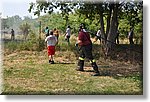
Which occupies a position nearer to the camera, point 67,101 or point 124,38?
point 67,101

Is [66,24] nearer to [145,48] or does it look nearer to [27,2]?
[27,2]

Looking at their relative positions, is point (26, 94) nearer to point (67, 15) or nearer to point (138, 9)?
point (67, 15)

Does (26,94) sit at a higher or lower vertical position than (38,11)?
lower

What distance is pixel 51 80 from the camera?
4695 millimetres

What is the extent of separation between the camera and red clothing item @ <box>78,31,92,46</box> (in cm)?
479

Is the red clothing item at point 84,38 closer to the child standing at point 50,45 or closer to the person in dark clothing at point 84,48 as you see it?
the person in dark clothing at point 84,48

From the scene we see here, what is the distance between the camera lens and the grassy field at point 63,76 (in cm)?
463

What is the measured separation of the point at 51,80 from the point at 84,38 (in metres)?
0.61

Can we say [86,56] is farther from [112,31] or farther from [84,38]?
[112,31]

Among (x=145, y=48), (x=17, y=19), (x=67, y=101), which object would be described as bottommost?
(x=67, y=101)

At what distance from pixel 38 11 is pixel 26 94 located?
36.8 inches

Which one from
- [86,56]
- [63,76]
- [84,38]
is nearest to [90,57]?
[86,56]

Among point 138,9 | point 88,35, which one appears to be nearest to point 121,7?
point 138,9

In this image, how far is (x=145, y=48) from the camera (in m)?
4.63
